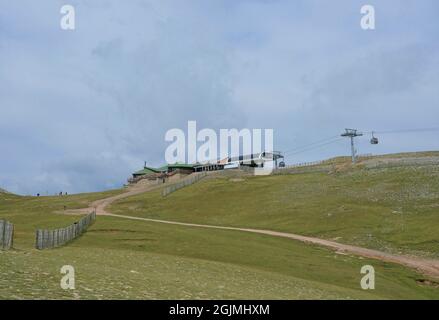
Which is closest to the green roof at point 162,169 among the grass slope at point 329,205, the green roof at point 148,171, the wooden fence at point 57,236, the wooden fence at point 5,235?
the green roof at point 148,171

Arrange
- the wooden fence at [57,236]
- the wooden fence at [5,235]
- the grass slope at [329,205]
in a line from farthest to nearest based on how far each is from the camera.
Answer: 1. the grass slope at [329,205]
2. the wooden fence at [57,236]
3. the wooden fence at [5,235]

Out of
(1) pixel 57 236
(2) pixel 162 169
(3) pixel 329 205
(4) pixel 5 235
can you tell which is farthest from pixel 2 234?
(2) pixel 162 169

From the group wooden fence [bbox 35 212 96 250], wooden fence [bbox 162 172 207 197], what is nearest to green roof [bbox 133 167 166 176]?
wooden fence [bbox 162 172 207 197]

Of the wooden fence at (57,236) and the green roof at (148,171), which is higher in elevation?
the green roof at (148,171)

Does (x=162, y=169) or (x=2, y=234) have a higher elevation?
(x=162, y=169)

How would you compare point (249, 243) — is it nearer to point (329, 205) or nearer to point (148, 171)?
point (329, 205)

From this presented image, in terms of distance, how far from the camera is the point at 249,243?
5378 cm

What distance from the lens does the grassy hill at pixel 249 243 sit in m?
24.4

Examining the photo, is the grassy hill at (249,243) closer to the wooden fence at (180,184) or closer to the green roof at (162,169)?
the wooden fence at (180,184)

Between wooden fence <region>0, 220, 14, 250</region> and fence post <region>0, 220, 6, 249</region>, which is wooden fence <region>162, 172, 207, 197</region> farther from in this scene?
fence post <region>0, 220, 6, 249</region>

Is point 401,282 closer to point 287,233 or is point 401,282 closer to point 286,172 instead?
point 287,233

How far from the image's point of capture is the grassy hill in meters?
24.4

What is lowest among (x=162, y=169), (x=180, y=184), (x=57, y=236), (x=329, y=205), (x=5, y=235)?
(x=5, y=235)
